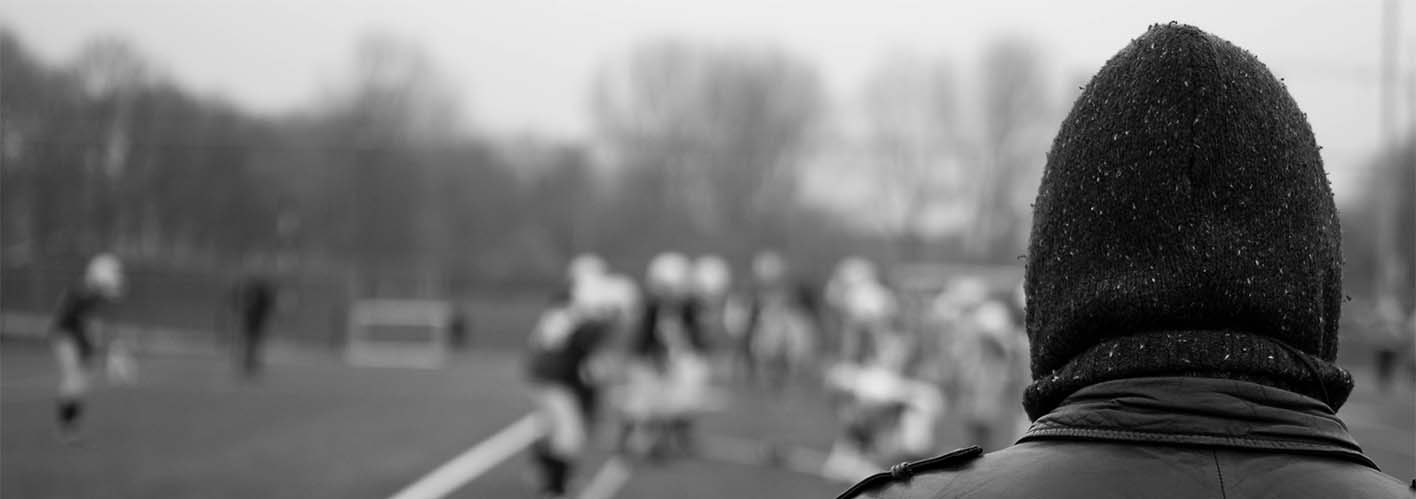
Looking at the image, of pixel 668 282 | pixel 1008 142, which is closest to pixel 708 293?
pixel 668 282

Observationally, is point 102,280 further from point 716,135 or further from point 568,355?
point 716,135

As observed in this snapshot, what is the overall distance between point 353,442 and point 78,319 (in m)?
3.87

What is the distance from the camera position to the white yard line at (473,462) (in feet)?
36.0

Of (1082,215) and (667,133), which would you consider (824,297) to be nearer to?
(667,133)

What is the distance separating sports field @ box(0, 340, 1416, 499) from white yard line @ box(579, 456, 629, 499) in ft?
0.11

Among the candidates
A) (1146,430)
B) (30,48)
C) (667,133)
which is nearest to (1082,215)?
(1146,430)

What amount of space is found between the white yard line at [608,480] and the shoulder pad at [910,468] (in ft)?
33.8

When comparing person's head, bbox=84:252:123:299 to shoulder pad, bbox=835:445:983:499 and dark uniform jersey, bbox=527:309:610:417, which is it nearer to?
dark uniform jersey, bbox=527:309:610:417

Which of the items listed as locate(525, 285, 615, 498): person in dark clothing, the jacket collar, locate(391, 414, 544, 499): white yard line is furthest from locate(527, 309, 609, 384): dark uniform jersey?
the jacket collar

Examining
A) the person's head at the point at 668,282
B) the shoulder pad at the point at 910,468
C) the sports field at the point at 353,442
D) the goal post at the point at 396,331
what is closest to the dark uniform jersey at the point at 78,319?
the sports field at the point at 353,442

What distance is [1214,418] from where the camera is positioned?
52.3 inches

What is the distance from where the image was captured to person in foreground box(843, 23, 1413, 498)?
1318 millimetres

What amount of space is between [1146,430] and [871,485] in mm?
305

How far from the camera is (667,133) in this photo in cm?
5053
